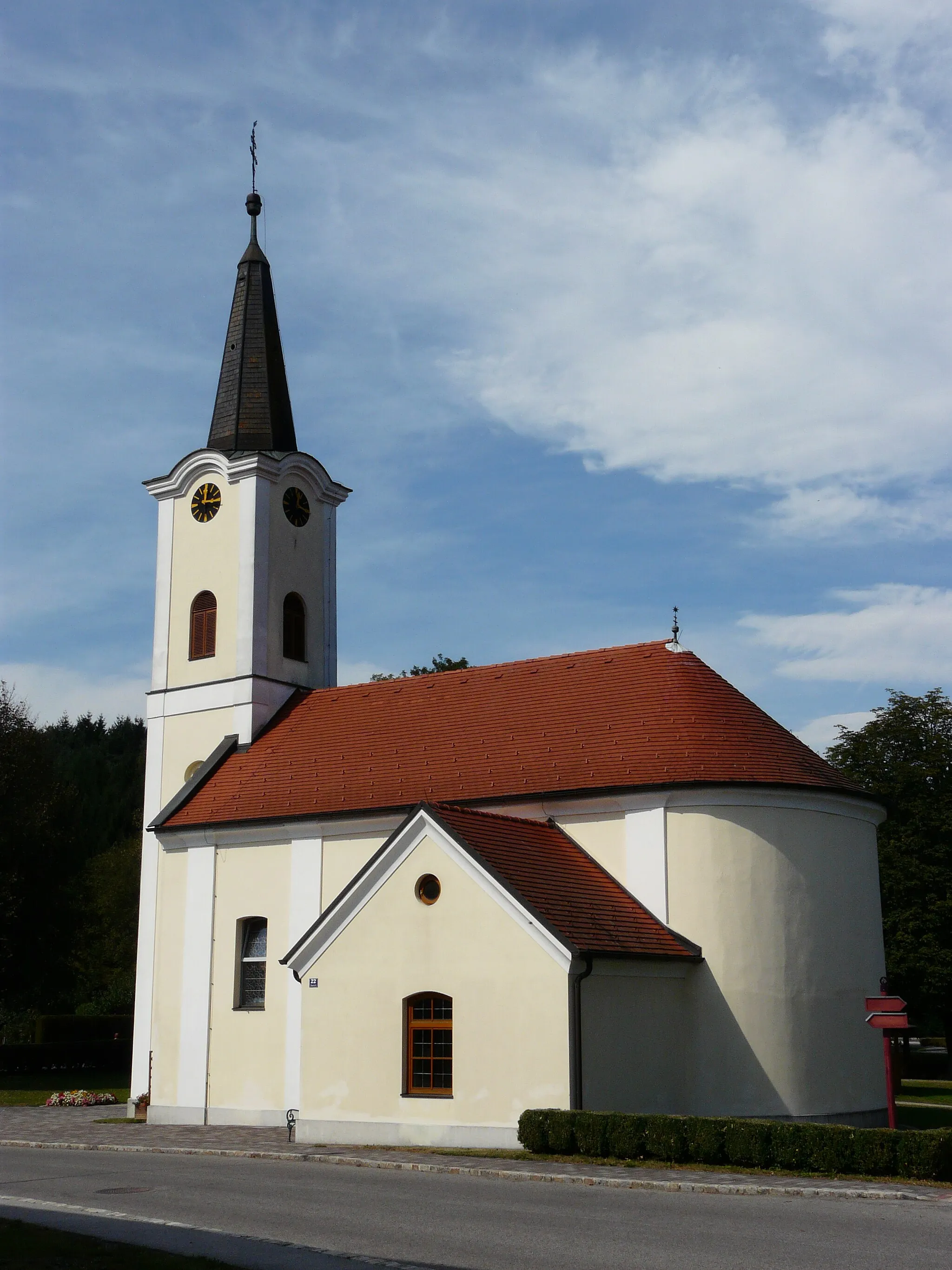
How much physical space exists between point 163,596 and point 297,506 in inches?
164

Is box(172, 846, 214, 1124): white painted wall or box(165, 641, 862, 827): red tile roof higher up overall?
box(165, 641, 862, 827): red tile roof

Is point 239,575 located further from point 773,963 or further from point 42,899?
point 42,899

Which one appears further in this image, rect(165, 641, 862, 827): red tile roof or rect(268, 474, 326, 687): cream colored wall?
rect(268, 474, 326, 687): cream colored wall

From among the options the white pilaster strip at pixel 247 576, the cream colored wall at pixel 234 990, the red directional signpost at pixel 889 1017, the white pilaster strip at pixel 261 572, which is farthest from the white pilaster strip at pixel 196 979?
the red directional signpost at pixel 889 1017

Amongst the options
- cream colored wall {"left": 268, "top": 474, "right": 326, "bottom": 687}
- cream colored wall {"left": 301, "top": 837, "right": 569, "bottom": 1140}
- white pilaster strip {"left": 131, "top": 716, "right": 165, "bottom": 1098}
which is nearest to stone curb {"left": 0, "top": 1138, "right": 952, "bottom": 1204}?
cream colored wall {"left": 301, "top": 837, "right": 569, "bottom": 1140}

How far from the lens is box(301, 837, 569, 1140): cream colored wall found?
67.4 ft

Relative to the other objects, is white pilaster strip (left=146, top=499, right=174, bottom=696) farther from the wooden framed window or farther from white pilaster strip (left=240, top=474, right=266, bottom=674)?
the wooden framed window

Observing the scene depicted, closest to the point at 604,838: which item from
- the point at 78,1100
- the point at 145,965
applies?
the point at 145,965

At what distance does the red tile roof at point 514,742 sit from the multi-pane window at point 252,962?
93.1 inches

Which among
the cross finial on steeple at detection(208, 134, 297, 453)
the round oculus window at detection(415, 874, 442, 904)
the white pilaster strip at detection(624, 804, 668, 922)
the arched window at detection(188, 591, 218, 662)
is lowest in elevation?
the round oculus window at detection(415, 874, 442, 904)

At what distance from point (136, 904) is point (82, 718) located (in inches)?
1185

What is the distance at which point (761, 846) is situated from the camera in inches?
947

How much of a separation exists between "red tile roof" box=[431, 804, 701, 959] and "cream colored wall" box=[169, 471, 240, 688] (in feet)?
35.9

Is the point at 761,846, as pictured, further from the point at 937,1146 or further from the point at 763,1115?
the point at 937,1146
